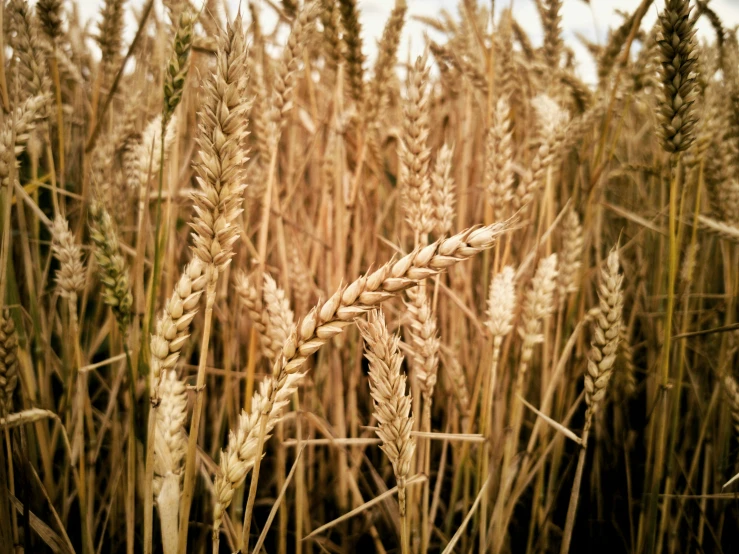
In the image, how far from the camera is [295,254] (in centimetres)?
118

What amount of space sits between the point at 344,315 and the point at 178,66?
388mm

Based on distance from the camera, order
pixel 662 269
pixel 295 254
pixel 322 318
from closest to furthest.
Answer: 1. pixel 322 318
2. pixel 295 254
3. pixel 662 269

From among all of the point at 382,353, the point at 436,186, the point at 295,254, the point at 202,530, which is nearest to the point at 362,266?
the point at 295,254

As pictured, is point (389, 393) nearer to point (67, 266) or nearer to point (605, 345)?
point (605, 345)

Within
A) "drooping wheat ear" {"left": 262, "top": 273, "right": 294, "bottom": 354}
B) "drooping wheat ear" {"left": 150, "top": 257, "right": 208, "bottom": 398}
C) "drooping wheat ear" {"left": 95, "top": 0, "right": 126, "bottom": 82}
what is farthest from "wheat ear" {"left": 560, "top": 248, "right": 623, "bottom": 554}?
"drooping wheat ear" {"left": 95, "top": 0, "right": 126, "bottom": 82}

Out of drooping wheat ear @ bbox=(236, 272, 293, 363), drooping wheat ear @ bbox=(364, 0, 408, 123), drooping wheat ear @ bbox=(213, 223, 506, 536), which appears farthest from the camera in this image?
drooping wheat ear @ bbox=(364, 0, 408, 123)

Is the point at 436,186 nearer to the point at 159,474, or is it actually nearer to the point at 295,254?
the point at 295,254

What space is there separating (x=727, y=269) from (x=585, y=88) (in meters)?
0.66

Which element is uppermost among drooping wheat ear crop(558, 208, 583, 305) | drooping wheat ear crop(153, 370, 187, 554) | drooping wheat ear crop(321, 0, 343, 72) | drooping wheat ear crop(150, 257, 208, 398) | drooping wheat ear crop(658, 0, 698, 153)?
drooping wheat ear crop(321, 0, 343, 72)

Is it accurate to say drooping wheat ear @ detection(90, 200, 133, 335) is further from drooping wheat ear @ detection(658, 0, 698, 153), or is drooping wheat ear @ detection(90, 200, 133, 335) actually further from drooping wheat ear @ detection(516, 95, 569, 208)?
drooping wheat ear @ detection(658, 0, 698, 153)

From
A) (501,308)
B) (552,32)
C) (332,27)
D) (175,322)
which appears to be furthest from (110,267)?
(552,32)

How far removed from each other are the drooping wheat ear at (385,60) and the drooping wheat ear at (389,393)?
76 cm

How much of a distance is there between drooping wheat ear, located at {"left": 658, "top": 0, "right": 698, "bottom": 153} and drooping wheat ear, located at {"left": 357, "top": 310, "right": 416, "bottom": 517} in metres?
0.58

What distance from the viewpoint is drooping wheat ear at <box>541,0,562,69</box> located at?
1.24m
